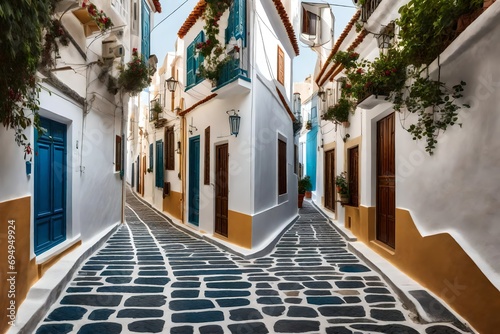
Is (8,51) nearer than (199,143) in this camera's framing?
Yes

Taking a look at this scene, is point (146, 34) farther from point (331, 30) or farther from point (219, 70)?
point (331, 30)

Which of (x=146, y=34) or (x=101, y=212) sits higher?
(x=146, y=34)

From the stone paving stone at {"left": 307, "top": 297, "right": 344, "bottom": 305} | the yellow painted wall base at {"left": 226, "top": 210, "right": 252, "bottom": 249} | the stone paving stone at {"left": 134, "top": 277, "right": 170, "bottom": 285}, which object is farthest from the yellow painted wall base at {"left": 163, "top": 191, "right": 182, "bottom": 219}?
the stone paving stone at {"left": 307, "top": 297, "right": 344, "bottom": 305}

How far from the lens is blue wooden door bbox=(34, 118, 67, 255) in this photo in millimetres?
5334

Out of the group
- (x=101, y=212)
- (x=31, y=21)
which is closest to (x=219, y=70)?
(x=101, y=212)

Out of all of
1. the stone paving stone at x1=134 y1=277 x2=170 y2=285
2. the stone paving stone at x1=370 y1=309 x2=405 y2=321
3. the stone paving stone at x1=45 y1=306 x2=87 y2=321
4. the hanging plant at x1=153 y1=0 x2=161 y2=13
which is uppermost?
the hanging plant at x1=153 y1=0 x2=161 y2=13

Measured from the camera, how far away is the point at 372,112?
24.2 feet

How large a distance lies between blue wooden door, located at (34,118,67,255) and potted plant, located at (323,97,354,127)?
6.56 meters

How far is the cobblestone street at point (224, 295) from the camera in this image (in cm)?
383

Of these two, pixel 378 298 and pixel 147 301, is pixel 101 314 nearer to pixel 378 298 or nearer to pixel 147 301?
pixel 147 301

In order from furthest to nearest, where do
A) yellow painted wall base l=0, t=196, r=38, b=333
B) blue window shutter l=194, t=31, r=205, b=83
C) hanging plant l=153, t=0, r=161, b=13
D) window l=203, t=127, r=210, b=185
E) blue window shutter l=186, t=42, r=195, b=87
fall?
hanging plant l=153, t=0, r=161, b=13 < blue window shutter l=186, t=42, r=195, b=87 < blue window shutter l=194, t=31, r=205, b=83 < window l=203, t=127, r=210, b=185 < yellow painted wall base l=0, t=196, r=38, b=333

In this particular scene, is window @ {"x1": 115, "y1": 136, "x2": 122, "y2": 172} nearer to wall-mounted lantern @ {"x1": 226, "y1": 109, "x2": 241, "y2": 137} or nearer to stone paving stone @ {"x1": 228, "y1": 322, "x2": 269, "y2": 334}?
wall-mounted lantern @ {"x1": 226, "y1": 109, "x2": 241, "y2": 137}

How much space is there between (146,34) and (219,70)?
3.95 metres

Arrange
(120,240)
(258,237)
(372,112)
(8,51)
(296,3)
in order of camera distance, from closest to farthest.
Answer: (8,51), (372,112), (258,237), (120,240), (296,3)
